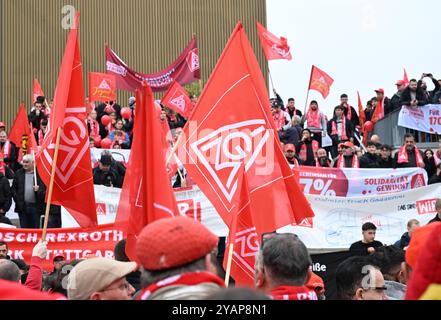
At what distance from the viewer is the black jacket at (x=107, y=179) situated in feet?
41.0

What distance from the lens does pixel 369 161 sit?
14.7m

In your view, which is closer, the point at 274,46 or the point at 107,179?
the point at 107,179

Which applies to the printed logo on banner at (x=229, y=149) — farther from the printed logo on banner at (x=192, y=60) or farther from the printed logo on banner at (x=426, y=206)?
the printed logo on banner at (x=192, y=60)

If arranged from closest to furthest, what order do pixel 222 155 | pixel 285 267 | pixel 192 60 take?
pixel 285 267 < pixel 222 155 < pixel 192 60

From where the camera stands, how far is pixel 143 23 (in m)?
39.8

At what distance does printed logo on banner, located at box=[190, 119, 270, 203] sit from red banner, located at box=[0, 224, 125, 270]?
3.55 m

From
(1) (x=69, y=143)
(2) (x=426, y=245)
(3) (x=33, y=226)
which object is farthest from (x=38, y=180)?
(2) (x=426, y=245)

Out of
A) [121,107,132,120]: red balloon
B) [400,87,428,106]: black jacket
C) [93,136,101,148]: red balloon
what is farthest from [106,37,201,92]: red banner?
[400,87,428,106]: black jacket

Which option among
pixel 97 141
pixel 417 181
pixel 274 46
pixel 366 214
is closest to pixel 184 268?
pixel 366 214

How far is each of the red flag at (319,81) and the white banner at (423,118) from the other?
2455 mm

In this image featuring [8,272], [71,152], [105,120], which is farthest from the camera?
[105,120]

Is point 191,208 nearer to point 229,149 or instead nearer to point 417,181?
point 417,181

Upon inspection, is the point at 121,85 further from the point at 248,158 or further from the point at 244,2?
the point at 244,2

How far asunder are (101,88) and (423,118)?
7.61 metres
